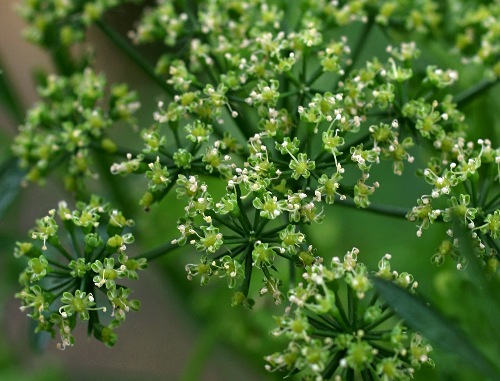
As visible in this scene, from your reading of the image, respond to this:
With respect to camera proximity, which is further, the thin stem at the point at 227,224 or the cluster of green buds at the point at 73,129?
the cluster of green buds at the point at 73,129

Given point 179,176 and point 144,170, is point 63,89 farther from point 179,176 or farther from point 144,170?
point 179,176

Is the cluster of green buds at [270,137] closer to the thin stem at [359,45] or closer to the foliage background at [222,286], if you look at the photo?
the thin stem at [359,45]

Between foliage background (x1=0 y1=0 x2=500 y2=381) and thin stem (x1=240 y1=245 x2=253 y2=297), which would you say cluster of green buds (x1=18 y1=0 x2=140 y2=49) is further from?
thin stem (x1=240 y1=245 x2=253 y2=297)

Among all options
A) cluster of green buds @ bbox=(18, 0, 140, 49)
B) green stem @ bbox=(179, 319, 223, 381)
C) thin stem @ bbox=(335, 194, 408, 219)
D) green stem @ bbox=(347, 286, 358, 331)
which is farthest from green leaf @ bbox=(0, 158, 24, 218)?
green stem @ bbox=(347, 286, 358, 331)

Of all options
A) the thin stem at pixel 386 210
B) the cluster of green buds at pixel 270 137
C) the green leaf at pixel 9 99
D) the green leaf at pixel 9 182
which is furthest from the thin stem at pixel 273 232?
the green leaf at pixel 9 99

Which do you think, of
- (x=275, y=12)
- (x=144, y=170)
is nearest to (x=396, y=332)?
(x=144, y=170)
